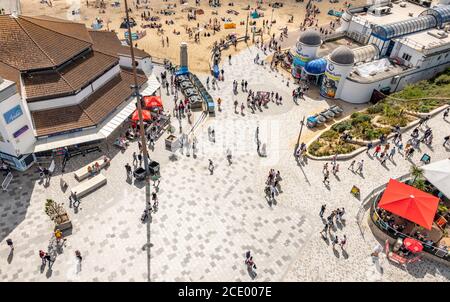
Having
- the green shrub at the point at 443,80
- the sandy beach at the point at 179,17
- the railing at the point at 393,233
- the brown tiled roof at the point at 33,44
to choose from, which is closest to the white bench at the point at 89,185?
the brown tiled roof at the point at 33,44

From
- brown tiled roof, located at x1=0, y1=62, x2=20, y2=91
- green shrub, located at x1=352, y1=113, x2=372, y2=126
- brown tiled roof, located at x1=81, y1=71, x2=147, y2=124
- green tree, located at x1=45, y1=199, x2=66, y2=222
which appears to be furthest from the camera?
green shrub, located at x1=352, y1=113, x2=372, y2=126

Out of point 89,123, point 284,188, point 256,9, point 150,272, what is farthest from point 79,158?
point 256,9

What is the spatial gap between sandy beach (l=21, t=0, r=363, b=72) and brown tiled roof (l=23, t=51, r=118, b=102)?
62.9 ft

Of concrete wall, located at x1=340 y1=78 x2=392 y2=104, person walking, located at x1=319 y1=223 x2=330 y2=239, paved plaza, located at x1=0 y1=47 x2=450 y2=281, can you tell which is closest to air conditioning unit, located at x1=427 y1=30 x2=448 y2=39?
concrete wall, located at x1=340 y1=78 x2=392 y2=104

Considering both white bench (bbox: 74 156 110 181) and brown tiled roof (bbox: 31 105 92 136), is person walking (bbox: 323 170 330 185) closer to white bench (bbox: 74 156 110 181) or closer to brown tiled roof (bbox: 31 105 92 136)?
white bench (bbox: 74 156 110 181)

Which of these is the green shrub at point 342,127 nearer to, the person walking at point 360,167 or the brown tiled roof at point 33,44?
the person walking at point 360,167

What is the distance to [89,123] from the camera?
34531 millimetres

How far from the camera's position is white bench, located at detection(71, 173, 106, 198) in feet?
99.4

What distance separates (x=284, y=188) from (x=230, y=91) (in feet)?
64.0

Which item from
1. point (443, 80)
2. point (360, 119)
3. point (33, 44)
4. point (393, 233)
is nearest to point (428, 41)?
point (443, 80)

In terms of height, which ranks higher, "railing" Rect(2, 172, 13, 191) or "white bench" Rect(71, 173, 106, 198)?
"white bench" Rect(71, 173, 106, 198)

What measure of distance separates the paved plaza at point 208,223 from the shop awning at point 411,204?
2.80 m

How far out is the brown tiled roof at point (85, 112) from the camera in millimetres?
33500

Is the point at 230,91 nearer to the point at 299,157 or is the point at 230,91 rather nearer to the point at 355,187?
the point at 299,157
